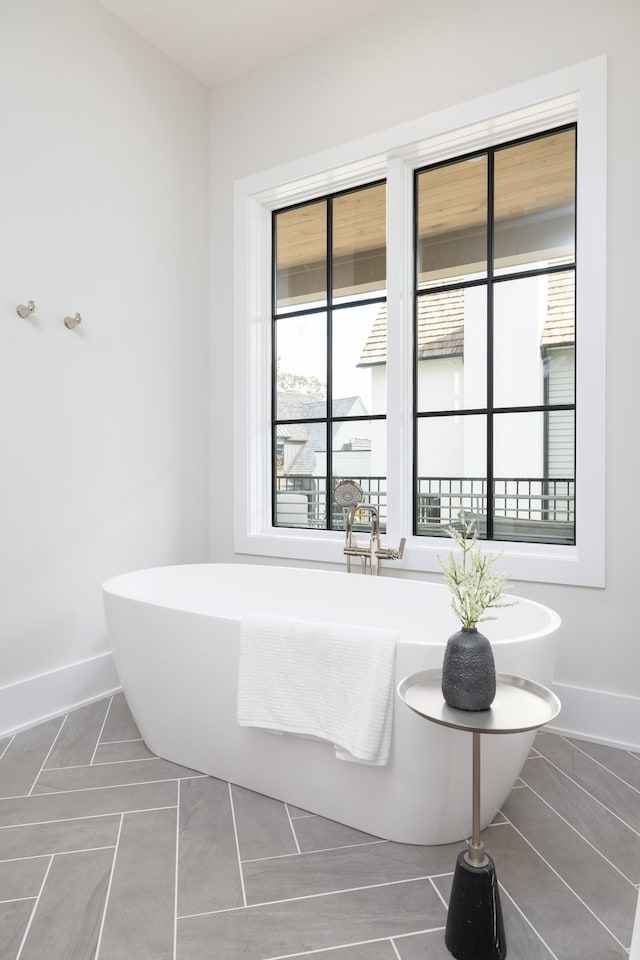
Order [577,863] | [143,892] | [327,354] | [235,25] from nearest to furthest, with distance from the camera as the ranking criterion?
[143,892] → [577,863] → [235,25] → [327,354]

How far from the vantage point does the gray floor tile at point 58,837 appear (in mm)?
1683

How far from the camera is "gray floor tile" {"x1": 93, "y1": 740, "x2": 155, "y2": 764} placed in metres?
2.22

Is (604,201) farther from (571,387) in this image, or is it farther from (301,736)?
(301,736)

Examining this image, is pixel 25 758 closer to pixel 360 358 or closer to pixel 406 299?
pixel 360 358

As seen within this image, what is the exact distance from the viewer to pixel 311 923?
141 cm

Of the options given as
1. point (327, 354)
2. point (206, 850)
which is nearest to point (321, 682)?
point (206, 850)

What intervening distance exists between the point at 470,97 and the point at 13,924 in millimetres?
3266

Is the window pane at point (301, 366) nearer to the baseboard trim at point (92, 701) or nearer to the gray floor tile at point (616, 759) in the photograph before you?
the baseboard trim at point (92, 701)

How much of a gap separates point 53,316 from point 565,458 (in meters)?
2.30

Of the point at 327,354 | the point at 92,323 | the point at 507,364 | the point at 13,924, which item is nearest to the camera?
the point at 13,924

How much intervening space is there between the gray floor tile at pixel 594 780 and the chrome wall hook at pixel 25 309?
8.79 feet

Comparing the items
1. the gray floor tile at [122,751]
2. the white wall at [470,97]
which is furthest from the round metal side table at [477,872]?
the gray floor tile at [122,751]

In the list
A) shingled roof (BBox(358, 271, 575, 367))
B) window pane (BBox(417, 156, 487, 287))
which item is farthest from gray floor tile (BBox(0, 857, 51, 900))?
window pane (BBox(417, 156, 487, 287))

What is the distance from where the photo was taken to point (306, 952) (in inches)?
52.2
